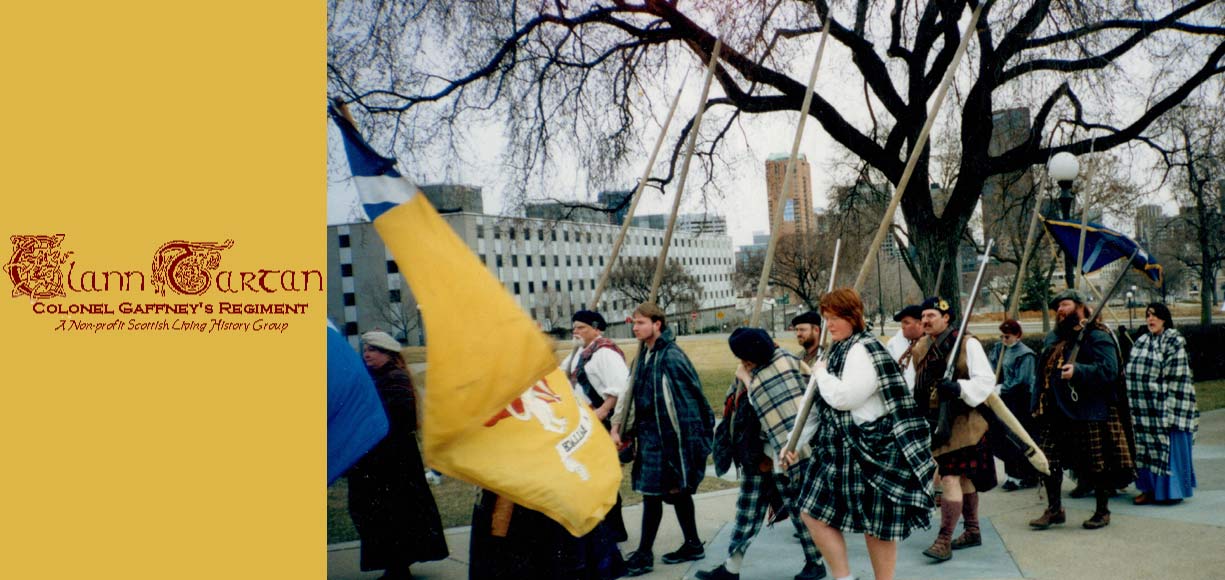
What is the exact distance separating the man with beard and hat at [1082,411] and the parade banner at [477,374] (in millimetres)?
3843

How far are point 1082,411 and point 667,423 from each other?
2.80m

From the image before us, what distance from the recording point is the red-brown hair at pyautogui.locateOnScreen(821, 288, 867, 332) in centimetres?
416

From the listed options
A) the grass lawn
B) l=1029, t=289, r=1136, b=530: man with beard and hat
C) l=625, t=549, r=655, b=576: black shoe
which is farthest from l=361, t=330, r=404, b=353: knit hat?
the grass lawn

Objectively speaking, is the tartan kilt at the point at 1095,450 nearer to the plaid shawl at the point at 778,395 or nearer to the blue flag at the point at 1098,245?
the blue flag at the point at 1098,245

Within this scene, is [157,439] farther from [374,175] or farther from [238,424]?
[374,175]

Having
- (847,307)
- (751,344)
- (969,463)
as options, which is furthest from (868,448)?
(969,463)

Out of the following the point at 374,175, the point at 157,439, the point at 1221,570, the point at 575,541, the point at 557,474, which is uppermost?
the point at 374,175

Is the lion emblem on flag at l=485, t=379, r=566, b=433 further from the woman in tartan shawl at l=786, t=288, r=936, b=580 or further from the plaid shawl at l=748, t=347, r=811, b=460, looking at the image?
the plaid shawl at l=748, t=347, r=811, b=460

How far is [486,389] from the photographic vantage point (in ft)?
9.56

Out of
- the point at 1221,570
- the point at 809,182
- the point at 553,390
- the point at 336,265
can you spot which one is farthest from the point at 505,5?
the point at 809,182

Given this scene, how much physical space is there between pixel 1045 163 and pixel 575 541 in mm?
8649

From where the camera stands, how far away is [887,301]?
48188 mm

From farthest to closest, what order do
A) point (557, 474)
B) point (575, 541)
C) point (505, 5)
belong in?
point (505, 5), point (575, 541), point (557, 474)

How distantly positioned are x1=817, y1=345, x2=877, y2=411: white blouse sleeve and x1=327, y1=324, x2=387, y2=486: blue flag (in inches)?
78.9
